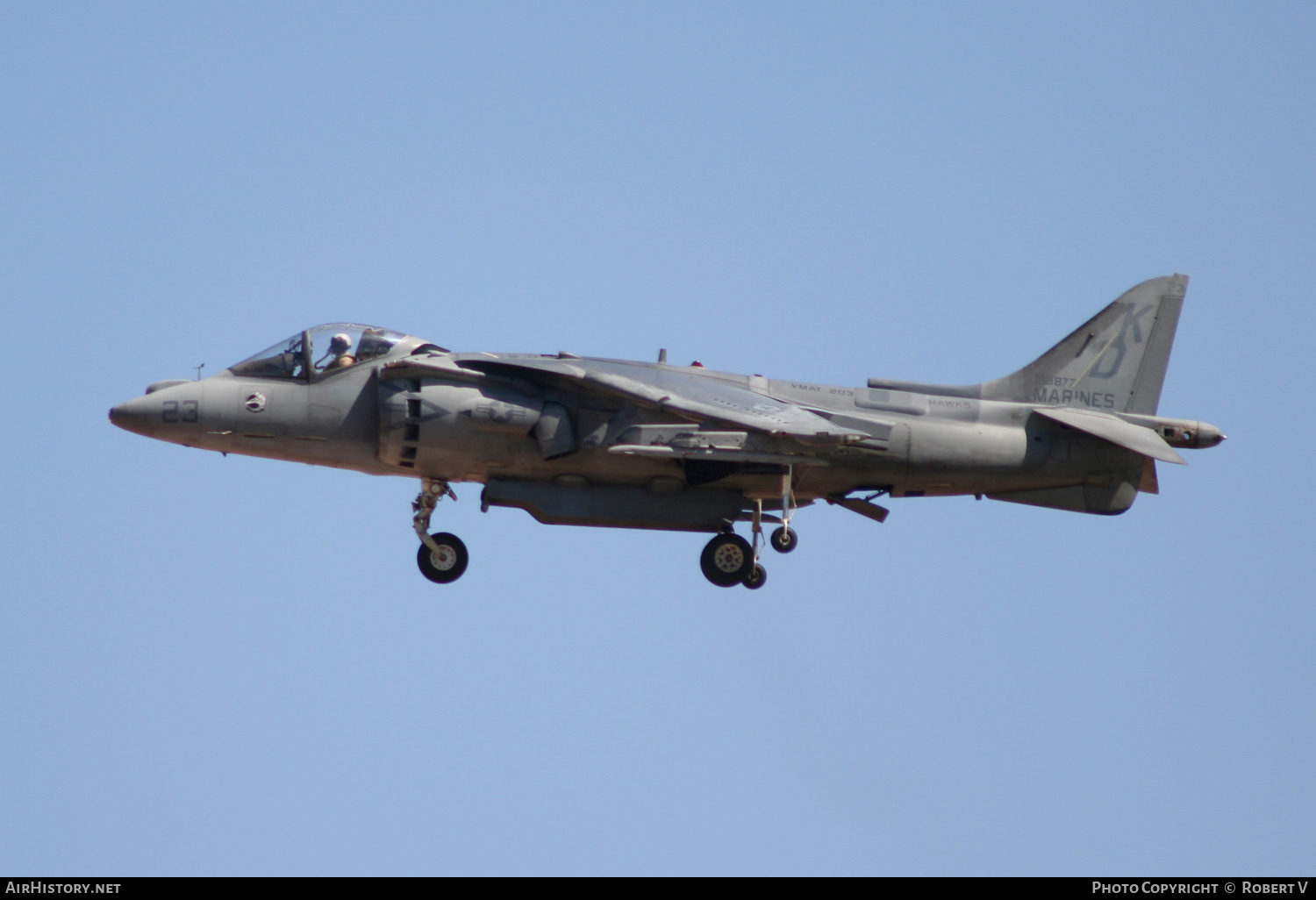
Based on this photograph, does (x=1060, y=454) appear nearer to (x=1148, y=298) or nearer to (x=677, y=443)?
(x=1148, y=298)

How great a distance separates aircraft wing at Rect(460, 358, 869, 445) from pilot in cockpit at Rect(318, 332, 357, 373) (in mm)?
1583

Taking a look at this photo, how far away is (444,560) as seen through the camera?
24.1m

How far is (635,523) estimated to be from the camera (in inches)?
941

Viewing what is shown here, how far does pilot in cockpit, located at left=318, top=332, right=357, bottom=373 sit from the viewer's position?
23469 millimetres

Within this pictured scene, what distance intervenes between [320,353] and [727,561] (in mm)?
6231

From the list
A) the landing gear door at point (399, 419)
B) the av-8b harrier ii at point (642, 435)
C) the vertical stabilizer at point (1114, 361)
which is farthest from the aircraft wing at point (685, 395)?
the vertical stabilizer at point (1114, 361)

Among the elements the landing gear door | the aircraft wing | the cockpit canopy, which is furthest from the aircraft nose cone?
the aircraft wing

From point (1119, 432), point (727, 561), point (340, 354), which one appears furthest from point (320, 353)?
point (1119, 432)

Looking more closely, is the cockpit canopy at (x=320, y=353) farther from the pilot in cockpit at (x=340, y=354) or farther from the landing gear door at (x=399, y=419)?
the landing gear door at (x=399, y=419)

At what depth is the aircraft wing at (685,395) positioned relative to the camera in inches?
890

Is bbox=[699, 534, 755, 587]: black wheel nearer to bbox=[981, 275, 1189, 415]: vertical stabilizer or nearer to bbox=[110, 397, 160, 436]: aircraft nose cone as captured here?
bbox=[981, 275, 1189, 415]: vertical stabilizer

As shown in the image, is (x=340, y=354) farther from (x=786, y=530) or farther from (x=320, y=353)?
(x=786, y=530)
